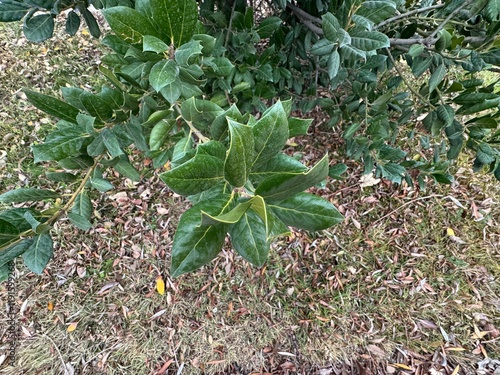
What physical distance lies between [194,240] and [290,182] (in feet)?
0.73

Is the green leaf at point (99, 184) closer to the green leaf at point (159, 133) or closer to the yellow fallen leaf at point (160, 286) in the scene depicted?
the green leaf at point (159, 133)

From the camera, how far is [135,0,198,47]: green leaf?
2.55 ft

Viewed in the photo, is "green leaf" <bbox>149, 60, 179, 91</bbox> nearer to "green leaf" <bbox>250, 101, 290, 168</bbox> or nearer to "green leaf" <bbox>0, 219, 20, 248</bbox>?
"green leaf" <bbox>250, 101, 290, 168</bbox>

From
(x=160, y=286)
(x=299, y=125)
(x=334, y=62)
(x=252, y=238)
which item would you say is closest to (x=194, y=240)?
(x=252, y=238)

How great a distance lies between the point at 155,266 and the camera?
263 cm

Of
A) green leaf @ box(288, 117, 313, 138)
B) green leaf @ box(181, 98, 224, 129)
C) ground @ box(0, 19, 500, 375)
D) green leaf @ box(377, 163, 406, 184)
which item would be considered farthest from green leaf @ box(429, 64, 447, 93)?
ground @ box(0, 19, 500, 375)

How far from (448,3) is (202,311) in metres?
2.29

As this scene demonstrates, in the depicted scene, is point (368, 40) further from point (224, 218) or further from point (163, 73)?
point (224, 218)

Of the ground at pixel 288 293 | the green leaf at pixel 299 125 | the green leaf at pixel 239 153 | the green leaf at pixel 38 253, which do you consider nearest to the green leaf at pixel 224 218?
the green leaf at pixel 239 153

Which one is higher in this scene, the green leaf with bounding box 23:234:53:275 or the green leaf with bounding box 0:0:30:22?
the green leaf with bounding box 0:0:30:22

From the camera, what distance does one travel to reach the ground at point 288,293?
245cm

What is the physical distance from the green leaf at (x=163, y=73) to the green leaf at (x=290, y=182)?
38 centimetres

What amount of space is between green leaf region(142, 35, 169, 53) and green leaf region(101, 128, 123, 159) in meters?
0.33

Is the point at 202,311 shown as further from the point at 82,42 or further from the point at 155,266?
the point at 82,42
